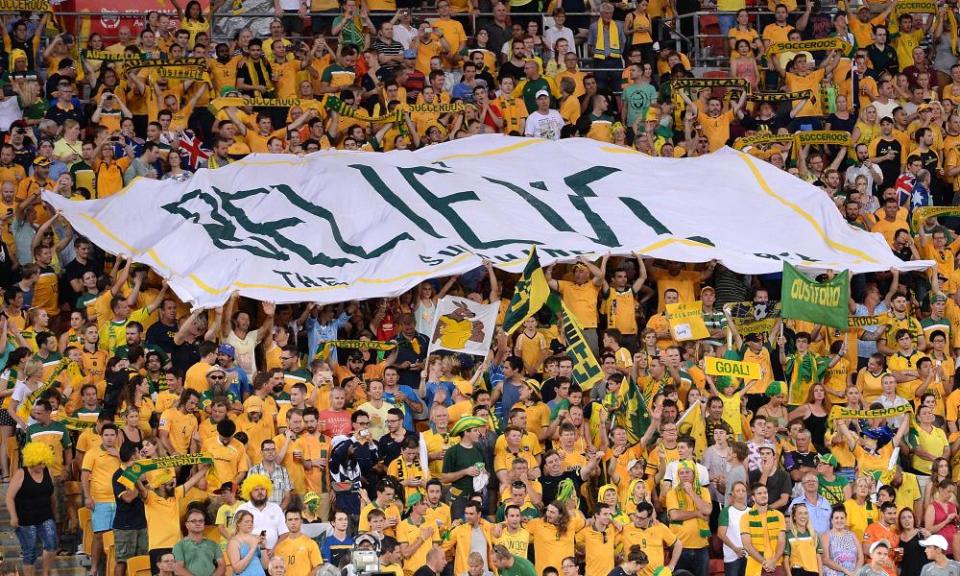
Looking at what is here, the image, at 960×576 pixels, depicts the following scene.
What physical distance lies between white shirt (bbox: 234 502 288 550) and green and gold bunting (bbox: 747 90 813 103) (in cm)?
940

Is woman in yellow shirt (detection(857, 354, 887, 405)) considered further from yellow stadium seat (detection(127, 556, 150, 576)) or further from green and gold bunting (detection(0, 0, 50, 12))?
green and gold bunting (detection(0, 0, 50, 12))

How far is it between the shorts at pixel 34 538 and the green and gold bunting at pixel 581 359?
508 cm

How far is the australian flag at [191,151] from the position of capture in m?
25.2

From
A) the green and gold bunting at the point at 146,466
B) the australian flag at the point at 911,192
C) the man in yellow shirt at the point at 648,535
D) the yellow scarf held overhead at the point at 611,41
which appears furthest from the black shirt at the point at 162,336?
the australian flag at the point at 911,192

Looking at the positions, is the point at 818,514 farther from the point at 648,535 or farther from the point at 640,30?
the point at 640,30

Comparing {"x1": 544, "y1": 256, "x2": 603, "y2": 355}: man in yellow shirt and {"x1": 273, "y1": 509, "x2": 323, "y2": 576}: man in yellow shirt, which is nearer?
{"x1": 273, "y1": 509, "x2": 323, "y2": 576}: man in yellow shirt

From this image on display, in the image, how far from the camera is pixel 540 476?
67.8ft

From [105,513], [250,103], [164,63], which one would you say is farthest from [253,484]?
[164,63]

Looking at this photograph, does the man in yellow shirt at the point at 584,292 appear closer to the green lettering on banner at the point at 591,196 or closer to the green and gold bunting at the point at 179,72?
the green lettering on banner at the point at 591,196

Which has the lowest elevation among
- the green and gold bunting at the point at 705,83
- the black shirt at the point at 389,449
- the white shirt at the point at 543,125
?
the black shirt at the point at 389,449

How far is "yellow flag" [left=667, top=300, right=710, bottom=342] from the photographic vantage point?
22875 mm

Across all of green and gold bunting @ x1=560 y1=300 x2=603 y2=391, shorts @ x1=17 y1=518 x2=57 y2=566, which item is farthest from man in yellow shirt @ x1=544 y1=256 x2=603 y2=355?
shorts @ x1=17 y1=518 x2=57 y2=566

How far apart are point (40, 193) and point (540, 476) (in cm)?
640

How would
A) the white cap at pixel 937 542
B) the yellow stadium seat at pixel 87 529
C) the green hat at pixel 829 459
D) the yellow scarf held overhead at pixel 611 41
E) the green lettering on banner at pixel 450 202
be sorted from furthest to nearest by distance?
the yellow scarf held overhead at pixel 611 41, the green lettering on banner at pixel 450 202, the green hat at pixel 829 459, the yellow stadium seat at pixel 87 529, the white cap at pixel 937 542
